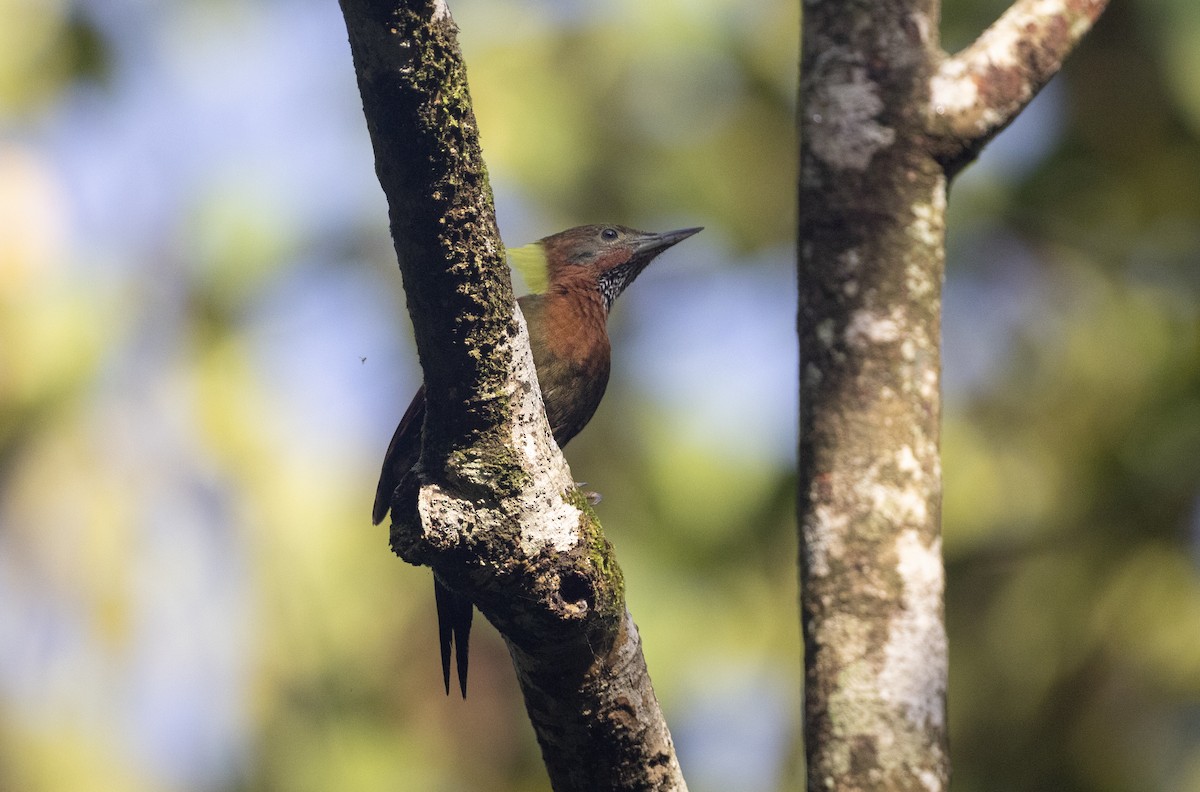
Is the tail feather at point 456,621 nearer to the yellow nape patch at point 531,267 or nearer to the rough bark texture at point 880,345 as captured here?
the rough bark texture at point 880,345

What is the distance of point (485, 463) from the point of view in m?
2.37

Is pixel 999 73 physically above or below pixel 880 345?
above

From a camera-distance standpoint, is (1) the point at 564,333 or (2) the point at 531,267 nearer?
(1) the point at 564,333

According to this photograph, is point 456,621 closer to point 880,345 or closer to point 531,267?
point 880,345

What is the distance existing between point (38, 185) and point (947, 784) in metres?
5.83

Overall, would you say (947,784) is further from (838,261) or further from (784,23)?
(784,23)

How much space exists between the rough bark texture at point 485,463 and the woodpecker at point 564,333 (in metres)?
0.62

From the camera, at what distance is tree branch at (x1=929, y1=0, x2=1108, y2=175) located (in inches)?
113

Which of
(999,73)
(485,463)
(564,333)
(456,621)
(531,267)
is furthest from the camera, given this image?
(531,267)

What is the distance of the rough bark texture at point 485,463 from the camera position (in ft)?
6.64

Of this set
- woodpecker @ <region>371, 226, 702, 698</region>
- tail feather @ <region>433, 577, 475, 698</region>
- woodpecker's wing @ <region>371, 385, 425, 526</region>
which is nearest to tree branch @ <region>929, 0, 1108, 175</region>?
woodpecker @ <region>371, 226, 702, 698</region>

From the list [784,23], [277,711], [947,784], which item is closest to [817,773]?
[947,784]

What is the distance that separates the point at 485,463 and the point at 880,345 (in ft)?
3.09

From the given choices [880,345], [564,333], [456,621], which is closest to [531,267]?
[564,333]
